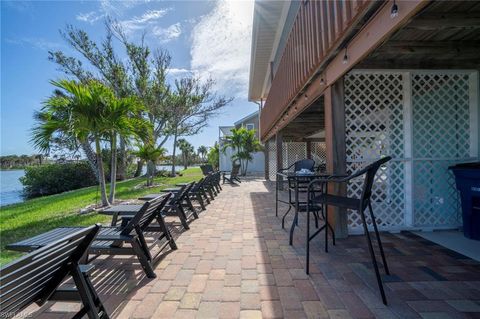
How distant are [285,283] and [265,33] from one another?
32.7 feet

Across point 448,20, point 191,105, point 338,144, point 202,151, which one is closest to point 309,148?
point 191,105

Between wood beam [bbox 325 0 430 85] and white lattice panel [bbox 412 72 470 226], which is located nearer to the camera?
wood beam [bbox 325 0 430 85]

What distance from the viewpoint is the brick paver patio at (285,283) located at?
2.11 meters

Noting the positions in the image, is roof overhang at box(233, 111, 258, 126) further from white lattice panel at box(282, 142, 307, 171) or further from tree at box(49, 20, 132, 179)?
tree at box(49, 20, 132, 179)

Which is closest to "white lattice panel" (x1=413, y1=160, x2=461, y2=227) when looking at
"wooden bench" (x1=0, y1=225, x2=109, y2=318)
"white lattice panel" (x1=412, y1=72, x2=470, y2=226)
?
"white lattice panel" (x1=412, y1=72, x2=470, y2=226)

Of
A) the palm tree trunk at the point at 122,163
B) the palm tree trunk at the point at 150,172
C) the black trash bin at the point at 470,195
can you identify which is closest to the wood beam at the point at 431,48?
the black trash bin at the point at 470,195

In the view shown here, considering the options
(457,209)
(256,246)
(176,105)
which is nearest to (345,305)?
(256,246)

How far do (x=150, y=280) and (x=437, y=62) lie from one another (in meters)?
5.29

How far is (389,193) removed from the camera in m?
4.46

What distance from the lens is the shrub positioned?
52.0ft

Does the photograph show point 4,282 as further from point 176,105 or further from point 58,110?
point 176,105

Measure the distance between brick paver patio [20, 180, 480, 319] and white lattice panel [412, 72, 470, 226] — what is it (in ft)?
2.81

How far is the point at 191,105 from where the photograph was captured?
19.9 metres

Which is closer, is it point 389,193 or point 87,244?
point 87,244
